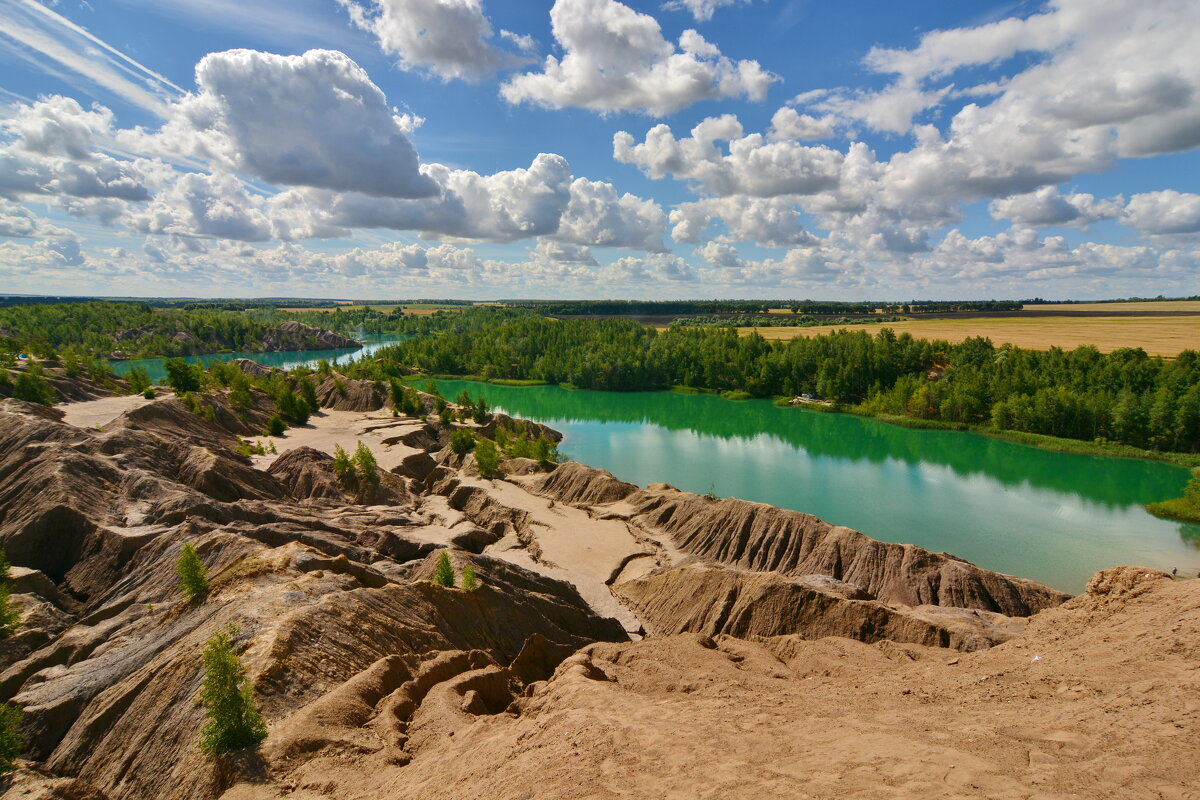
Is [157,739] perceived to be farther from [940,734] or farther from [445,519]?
[445,519]

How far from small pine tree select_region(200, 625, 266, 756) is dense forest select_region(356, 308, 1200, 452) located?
3217 inches

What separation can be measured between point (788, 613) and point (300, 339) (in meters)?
195

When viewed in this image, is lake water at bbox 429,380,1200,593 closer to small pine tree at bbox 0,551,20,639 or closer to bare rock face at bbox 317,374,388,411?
bare rock face at bbox 317,374,388,411

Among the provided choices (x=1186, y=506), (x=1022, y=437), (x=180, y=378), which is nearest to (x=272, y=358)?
(x=180, y=378)

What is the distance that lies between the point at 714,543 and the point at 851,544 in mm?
7622

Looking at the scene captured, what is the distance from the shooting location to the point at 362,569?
2188cm

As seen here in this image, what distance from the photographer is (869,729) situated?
11586 mm

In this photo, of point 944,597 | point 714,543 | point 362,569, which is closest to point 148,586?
point 362,569

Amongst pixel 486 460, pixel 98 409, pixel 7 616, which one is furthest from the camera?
pixel 98 409

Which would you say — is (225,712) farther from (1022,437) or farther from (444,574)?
(1022,437)

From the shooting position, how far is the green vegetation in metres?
43.1

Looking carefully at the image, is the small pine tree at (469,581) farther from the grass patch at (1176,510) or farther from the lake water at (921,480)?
the grass patch at (1176,510)

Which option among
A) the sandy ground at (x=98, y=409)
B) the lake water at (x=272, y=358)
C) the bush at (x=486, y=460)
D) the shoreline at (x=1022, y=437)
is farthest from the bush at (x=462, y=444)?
the lake water at (x=272, y=358)

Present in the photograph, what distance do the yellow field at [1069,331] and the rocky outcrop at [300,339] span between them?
132 metres
